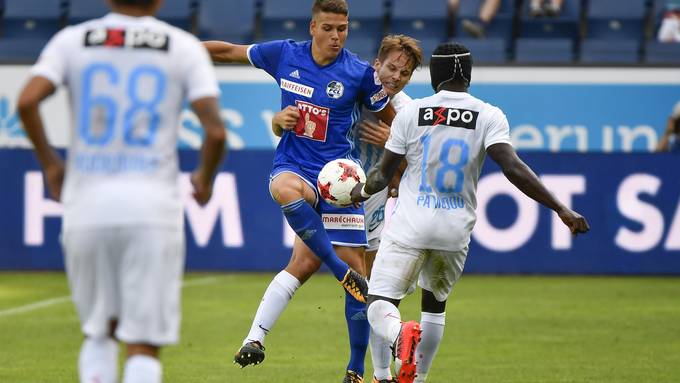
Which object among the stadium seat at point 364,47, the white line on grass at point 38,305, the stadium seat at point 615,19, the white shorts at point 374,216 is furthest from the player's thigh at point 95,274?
the stadium seat at point 615,19

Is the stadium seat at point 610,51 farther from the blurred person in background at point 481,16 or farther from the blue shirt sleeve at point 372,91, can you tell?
the blue shirt sleeve at point 372,91

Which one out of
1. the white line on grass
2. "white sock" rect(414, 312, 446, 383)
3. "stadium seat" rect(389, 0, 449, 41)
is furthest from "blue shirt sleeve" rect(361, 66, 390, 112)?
"stadium seat" rect(389, 0, 449, 41)

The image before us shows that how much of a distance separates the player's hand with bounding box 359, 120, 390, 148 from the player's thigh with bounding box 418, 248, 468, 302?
49.6 inches

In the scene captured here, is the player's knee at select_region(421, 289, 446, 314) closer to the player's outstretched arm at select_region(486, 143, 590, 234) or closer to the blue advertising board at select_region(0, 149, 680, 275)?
the player's outstretched arm at select_region(486, 143, 590, 234)

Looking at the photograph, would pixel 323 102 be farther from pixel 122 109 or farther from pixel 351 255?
pixel 122 109

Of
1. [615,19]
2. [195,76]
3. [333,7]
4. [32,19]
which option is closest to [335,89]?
[333,7]

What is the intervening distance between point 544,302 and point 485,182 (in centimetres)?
293

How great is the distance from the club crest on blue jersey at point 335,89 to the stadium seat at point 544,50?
11130 millimetres

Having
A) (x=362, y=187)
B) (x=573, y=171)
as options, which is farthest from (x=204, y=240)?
(x=362, y=187)

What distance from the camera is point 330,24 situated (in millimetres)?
8125

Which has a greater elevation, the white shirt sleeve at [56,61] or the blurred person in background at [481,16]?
the white shirt sleeve at [56,61]

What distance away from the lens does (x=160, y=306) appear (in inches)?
198

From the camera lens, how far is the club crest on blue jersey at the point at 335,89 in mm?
8164

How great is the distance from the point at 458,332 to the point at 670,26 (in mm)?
9885
